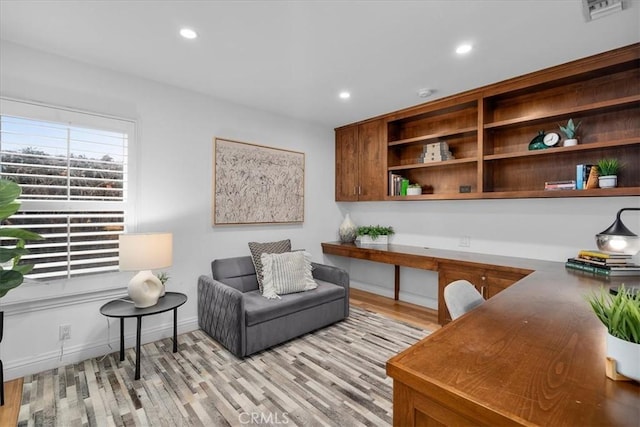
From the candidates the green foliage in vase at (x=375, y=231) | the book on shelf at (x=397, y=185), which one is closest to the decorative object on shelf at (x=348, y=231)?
the green foliage in vase at (x=375, y=231)

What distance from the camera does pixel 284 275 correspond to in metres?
3.09

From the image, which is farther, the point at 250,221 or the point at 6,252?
the point at 250,221

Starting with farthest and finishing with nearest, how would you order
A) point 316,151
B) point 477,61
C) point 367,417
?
point 316,151 → point 477,61 → point 367,417

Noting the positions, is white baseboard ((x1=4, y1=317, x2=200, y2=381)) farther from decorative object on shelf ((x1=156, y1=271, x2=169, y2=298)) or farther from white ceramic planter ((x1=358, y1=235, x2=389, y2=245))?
white ceramic planter ((x1=358, y1=235, x2=389, y2=245))

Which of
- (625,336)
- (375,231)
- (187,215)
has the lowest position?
(625,336)

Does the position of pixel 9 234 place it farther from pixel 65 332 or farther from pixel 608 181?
pixel 608 181

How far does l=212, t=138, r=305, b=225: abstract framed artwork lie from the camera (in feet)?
11.2

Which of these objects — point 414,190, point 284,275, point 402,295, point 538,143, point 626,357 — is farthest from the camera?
point 402,295

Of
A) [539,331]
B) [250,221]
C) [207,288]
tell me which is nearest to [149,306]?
[207,288]

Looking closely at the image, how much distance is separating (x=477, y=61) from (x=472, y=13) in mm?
714

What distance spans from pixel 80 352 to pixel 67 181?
4.76 ft

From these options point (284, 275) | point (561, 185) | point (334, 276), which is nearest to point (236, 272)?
point (284, 275)

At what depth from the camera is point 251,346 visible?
102 inches

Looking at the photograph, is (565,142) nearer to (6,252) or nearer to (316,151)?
(316,151)
